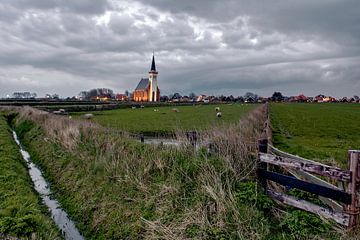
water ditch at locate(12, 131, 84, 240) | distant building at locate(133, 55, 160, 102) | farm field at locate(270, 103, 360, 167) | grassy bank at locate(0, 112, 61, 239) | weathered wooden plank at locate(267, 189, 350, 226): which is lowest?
water ditch at locate(12, 131, 84, 240)

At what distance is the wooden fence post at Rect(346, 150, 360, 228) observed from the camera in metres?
6.24

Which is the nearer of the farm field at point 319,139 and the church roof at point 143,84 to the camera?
the farm field at point 319,139

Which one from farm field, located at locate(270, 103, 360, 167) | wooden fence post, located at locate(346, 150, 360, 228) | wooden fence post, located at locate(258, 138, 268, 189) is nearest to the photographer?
wooden fence post, located at locate(346, 150, 360, 228)

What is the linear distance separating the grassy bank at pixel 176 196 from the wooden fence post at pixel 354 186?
1.70ft

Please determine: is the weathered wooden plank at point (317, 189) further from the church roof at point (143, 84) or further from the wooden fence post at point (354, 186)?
the church roof at point (143, 84)

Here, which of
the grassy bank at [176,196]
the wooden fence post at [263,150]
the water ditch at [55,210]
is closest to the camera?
the grassy bank at [176,196]

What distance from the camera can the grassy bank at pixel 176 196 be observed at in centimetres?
698

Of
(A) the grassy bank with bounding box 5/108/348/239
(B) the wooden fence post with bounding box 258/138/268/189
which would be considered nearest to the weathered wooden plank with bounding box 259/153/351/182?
(B) the wooden fence post with bounding box 258/138/268/189

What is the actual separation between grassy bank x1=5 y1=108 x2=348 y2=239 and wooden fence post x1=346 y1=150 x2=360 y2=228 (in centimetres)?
52

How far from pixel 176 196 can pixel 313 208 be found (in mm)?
3509

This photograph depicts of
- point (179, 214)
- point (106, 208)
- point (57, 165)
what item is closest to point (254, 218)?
point (179, 214)

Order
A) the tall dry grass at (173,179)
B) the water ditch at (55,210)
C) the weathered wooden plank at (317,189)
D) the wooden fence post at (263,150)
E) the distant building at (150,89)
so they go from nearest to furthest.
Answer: the weathered wooden plank at (317,189) → the tall dry grass at (173,179) → the wooden fence post at (263,150) → the water ditch at (55,210) → the distant building at (150,89)

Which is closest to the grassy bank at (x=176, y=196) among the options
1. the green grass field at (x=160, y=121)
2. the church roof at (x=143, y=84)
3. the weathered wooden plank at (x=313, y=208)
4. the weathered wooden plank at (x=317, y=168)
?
the weathered wooden plank at (x=313, y=208)

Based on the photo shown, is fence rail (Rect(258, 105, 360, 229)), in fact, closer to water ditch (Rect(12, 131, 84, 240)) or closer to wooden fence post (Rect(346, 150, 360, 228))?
wooden fence post (Rect(346, 150, 360, 228))
